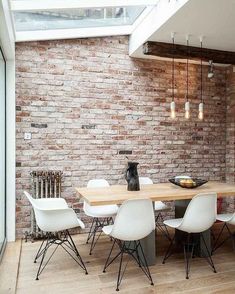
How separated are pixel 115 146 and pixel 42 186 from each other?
124cm

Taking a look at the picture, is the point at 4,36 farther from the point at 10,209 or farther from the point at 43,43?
the point at 10,209

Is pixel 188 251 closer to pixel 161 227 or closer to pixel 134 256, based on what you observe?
pixel 134 256

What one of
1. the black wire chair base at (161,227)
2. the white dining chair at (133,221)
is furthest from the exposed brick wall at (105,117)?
the white dining chair at (133,221)

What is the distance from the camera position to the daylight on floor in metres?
2.87

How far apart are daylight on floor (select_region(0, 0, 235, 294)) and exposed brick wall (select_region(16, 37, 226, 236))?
2cm

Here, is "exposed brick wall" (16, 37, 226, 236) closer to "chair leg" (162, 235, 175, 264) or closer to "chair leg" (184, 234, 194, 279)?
"chair leg" (162, 235, 175, 264)

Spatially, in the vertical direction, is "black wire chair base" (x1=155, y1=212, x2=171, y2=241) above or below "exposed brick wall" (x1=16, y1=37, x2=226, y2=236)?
below

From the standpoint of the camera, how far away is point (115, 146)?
14.5ft

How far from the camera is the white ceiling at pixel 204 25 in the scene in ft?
9.59

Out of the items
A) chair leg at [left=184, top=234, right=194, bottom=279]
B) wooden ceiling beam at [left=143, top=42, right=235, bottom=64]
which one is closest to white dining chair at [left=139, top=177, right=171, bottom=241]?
chair leg at [left=184, top=234, right=194, bottom=279]

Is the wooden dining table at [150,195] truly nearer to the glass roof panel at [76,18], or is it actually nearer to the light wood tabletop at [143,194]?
the light wood tabletop at [143,194]

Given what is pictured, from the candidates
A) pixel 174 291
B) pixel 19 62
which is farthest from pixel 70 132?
pixel 174 291

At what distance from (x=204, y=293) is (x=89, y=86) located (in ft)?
9.92

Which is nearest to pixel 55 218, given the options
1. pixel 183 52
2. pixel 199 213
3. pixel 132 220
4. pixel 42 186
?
pixel 132 220
